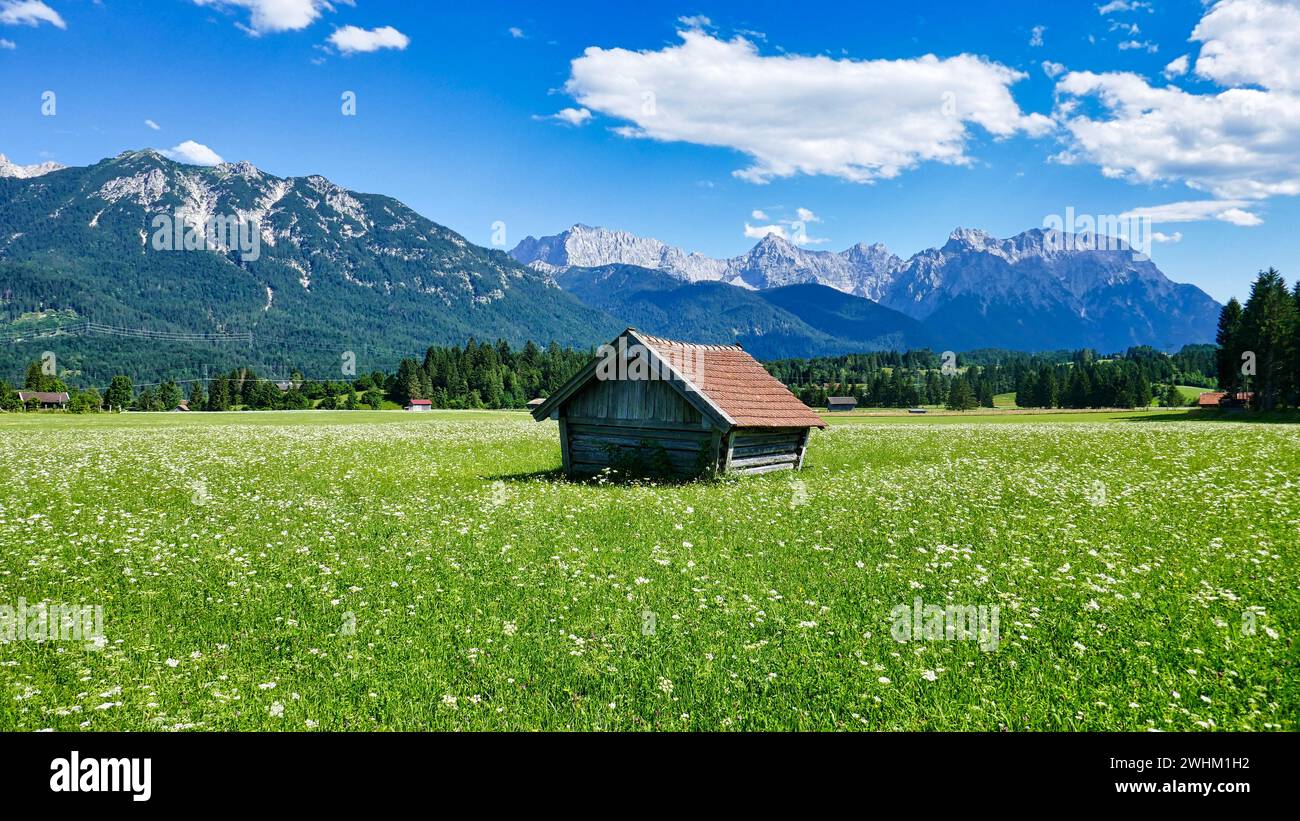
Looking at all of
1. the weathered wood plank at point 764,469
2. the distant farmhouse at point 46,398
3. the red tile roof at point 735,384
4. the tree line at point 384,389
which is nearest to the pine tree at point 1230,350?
the red tile roof at point 735,384

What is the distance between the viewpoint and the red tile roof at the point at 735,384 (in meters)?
21.3

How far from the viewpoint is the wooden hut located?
825 inches

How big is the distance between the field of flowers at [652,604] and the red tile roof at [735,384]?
3980 mm

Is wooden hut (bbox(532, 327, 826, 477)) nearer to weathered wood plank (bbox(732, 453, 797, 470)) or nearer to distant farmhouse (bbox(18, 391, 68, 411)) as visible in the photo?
weathered wood plank (bbox(732, 453, 797, 470))

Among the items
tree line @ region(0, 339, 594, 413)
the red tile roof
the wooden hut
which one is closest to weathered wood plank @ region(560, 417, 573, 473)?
the wooden hut

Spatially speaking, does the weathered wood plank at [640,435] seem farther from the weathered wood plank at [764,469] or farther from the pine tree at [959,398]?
the pine tree at [959,398]

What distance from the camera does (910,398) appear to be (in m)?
194

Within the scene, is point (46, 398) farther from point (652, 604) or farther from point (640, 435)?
point (652, 604)

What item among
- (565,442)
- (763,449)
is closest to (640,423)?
(565,442)

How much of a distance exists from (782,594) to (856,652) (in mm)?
2069

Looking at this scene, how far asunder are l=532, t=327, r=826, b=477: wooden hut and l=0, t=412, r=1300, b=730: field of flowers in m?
3.11

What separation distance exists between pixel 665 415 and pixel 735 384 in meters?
3.20

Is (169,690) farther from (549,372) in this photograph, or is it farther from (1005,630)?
(549,372)
